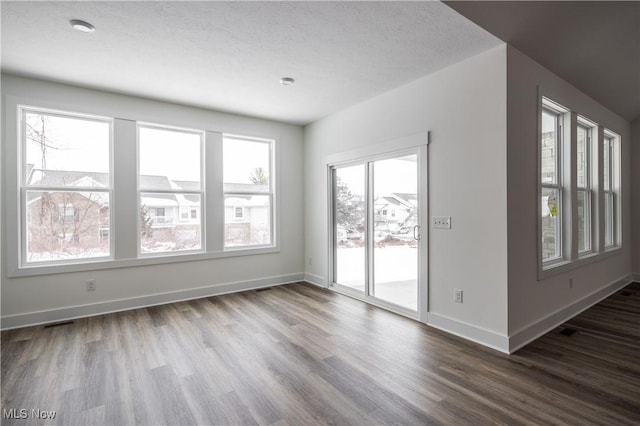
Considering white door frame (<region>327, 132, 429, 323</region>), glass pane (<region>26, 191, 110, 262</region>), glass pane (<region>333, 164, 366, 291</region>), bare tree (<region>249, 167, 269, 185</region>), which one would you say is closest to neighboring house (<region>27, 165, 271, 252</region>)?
glass pane (<region>26, 191, 110, 262</region>)

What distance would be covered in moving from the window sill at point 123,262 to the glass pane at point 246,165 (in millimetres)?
986

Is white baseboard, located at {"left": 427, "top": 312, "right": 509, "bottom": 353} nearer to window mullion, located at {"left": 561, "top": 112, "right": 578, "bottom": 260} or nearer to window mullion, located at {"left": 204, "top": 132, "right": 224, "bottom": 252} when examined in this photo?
window mullion, located at {"left": 561, "top": 112, "right": 578, "bottom": 260}

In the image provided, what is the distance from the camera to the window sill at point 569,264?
310 centimetres

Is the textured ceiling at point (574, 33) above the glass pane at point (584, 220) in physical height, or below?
above

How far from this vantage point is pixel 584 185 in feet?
13.7

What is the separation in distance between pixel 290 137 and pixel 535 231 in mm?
3803

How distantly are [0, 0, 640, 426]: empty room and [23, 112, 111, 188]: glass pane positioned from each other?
0.07 ft

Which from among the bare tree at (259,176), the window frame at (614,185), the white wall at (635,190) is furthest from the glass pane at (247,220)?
the white wall at (635,190)

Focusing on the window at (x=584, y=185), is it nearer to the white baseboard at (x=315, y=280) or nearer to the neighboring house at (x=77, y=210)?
the white baseboard at (x=315, y=280)

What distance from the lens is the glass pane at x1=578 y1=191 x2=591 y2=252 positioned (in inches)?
162

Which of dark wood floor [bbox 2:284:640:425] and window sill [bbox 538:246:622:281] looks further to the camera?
window sill [bbox 538:246:622:281]

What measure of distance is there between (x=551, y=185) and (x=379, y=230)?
1973 millimetres

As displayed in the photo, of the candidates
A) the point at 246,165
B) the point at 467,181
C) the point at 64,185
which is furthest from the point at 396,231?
the point at 64,185

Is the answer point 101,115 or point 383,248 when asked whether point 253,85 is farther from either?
point 383,248
